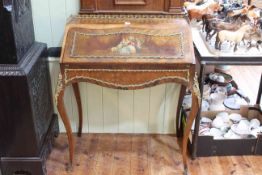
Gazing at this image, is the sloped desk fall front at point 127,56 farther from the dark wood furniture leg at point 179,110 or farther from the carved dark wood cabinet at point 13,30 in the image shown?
the dark wood furniture leg at point 179,110

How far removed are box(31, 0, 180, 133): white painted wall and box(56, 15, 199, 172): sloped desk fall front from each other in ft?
1.33

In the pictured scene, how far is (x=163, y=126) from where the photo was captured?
2.45m

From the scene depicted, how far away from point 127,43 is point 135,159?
855 millimetres

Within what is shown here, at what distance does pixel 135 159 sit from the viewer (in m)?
2.24

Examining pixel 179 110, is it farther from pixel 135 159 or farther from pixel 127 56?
pixel 127 56

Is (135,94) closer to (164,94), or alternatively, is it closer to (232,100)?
(164,94)

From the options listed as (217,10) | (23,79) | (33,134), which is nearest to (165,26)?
(217,10)

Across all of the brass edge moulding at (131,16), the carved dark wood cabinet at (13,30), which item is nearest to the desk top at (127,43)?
the brass edge moulding at (131,16)

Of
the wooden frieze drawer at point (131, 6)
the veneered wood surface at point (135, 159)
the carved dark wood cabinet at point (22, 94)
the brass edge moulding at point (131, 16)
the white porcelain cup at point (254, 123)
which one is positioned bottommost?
the veneered wood surface at point (135, 159)

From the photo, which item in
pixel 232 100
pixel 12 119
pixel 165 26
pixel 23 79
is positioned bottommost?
pixel 232 100

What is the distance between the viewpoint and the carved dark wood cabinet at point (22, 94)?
1710 millimetres

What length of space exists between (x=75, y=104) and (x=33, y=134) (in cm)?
52

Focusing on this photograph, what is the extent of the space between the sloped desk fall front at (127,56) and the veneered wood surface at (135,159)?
484mm

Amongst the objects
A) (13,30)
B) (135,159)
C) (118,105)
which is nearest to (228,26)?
(118,105)
